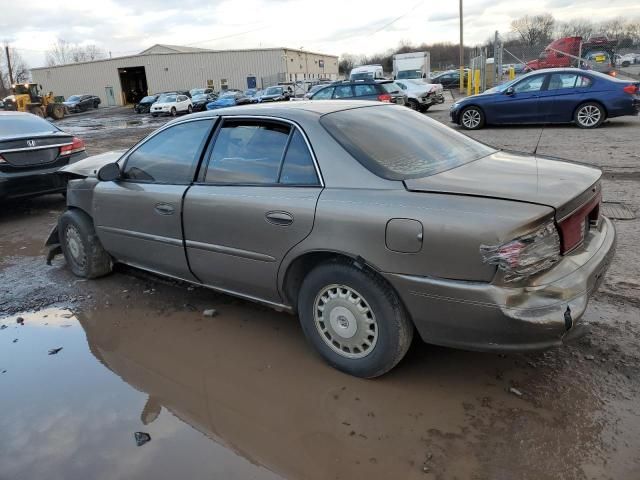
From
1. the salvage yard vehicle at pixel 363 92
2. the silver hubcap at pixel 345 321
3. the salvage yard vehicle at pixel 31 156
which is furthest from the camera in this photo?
the salvage yard vehicle at pixel 363 92

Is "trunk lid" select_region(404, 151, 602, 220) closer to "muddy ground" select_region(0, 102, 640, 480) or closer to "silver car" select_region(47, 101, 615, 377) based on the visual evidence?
"silver car" select_region(47, 101, 615, 377)

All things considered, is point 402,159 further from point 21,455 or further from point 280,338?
point 21,455

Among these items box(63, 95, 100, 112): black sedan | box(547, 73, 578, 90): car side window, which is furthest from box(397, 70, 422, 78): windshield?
box(63, 95, 100, 112): black sedan

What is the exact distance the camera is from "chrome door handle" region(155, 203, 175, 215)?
12.3 feet

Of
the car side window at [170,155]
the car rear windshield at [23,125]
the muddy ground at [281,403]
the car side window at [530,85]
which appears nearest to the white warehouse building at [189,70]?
the car side window at [530,85]

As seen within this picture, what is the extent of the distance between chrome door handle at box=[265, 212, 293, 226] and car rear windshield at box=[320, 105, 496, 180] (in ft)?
1.72

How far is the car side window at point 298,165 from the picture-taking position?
307 centimetres

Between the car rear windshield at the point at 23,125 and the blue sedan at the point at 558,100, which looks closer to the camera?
the car rear windshield at the point at 23,125

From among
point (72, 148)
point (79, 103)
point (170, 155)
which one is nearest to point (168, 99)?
point (79, 103)

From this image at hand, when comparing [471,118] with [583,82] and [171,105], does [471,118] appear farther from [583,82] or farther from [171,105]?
[171,105]

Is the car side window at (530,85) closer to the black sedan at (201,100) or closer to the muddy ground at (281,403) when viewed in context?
the muddy ground at (281,403)

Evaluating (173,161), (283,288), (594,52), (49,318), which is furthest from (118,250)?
(594,52)

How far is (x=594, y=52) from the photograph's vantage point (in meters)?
29.7

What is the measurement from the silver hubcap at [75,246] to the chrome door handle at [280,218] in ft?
8.30
